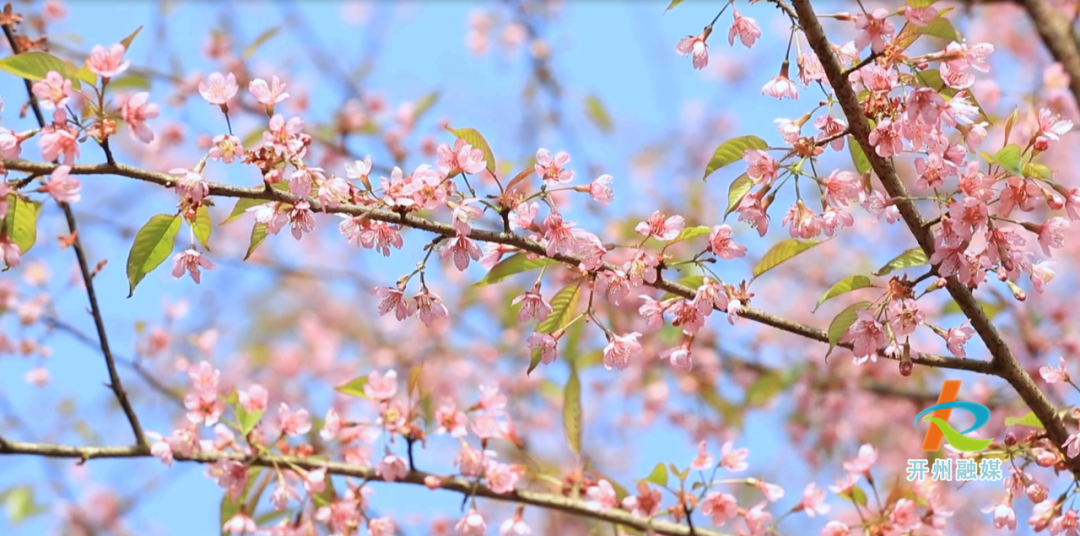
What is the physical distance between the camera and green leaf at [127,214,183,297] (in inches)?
56.8

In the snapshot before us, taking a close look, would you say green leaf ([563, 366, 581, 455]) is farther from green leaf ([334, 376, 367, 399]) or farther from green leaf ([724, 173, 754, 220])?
green leaf ([724, 173, 754, 220])

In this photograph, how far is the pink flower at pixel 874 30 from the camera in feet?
4.27

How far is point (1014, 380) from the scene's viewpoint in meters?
1.58

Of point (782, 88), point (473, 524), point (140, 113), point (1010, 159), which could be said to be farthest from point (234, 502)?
point (1010, 159)

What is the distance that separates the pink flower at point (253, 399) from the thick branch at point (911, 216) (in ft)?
4.28

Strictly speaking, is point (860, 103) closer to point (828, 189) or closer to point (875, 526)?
point (828, 189)

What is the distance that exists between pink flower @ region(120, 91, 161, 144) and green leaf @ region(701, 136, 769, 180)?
888 mm

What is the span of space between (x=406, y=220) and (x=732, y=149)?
55 centimetres

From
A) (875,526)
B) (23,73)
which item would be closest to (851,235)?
(875,526)

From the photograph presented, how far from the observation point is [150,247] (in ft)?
4.76

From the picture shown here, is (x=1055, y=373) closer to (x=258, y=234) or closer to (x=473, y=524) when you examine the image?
(x=473, y=524)

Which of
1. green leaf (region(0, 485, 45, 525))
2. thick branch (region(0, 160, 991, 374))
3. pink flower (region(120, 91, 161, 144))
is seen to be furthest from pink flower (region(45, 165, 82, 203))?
green leaf (region(0, 485, 45, 525))

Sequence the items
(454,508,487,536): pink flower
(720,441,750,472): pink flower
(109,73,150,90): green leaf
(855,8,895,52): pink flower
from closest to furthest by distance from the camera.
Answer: (855,8,895,52): pink flower, (454,508,487,536): pink flower, (720,441,750,472): pink flower, (109,73,150,90): green leaf

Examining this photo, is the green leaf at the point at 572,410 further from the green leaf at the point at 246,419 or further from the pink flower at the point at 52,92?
the pink flower at the point at 52,92
